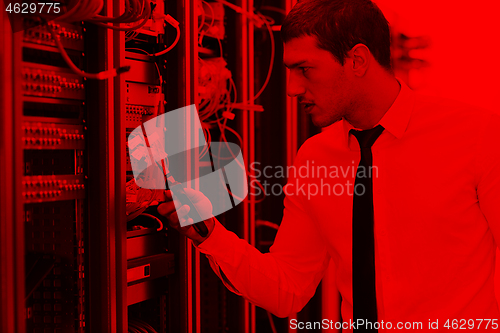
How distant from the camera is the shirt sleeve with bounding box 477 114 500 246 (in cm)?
108

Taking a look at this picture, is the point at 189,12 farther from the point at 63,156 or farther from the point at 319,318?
the point at 319,318

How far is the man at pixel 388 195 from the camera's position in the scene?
1.14m

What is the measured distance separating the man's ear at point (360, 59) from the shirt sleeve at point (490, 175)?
1.14ft

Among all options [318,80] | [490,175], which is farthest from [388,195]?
[318,80]

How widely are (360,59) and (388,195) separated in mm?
379

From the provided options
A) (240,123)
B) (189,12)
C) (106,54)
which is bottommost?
(240,123)

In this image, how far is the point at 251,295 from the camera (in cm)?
124

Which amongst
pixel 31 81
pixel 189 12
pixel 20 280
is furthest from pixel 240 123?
pixel 20 280

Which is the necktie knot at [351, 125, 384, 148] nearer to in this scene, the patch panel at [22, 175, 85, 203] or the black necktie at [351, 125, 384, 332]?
the black necktie at [351, 125, 384, 332]

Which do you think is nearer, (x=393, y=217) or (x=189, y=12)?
(x=393, y=217)

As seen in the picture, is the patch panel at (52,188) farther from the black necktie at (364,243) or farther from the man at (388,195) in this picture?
the black necktie at (364,243)

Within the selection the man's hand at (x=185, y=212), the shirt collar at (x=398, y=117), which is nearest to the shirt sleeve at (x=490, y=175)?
the shirt collar at (x=398, y=117)

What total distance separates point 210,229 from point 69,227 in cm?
39

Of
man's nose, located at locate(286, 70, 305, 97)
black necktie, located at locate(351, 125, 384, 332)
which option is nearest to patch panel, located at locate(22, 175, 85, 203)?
man's nose, located at locate(286, 70, 305, 97)
